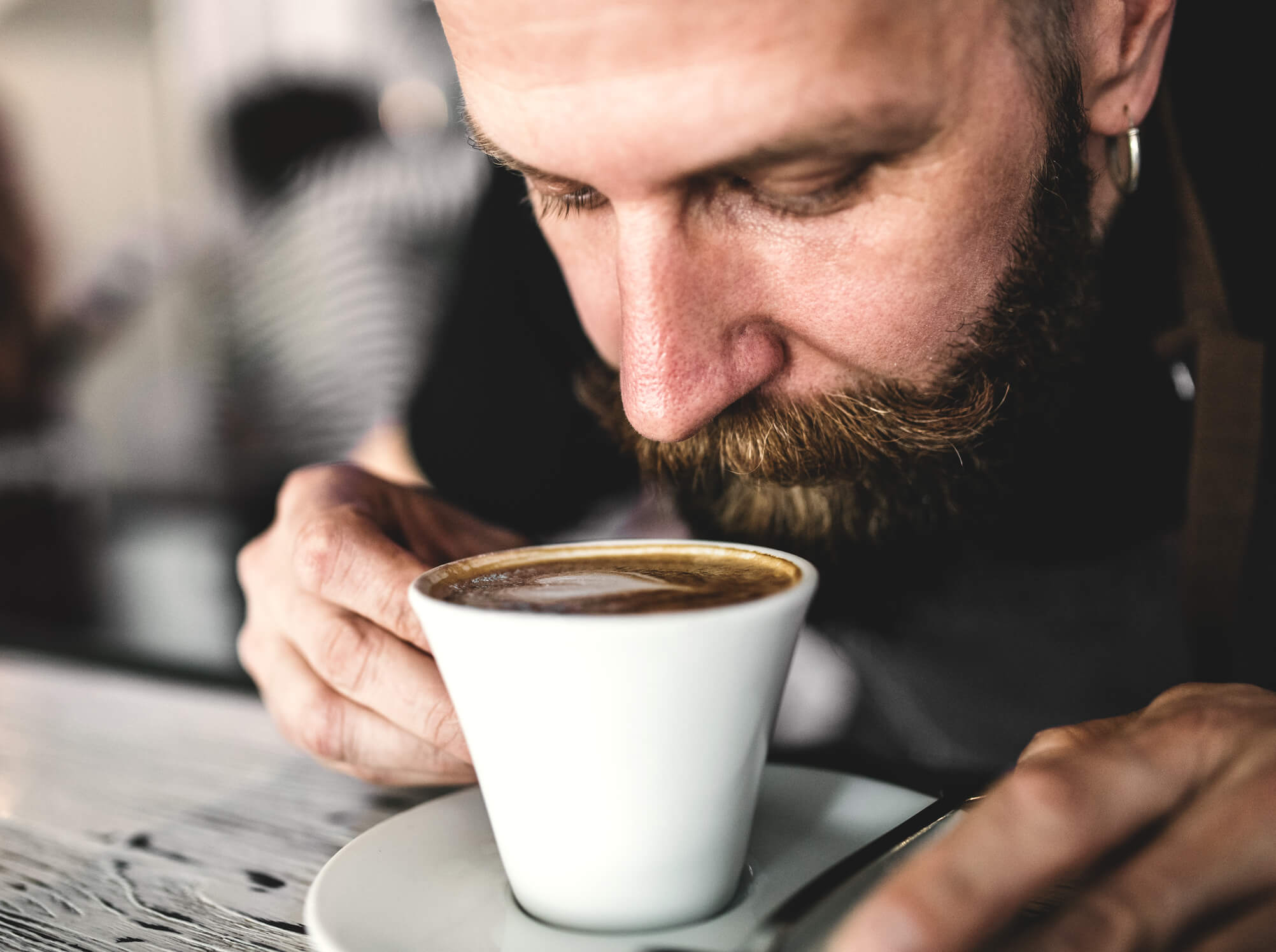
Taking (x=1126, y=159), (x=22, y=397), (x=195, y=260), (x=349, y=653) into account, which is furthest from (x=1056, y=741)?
(x=22, y=397)

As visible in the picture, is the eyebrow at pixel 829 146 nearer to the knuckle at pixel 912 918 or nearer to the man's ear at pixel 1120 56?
the man's ear at pixel 1120 56

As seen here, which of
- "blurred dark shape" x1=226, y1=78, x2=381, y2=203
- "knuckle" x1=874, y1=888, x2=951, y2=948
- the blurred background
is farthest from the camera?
"blurred dark shape" x1=226, y1=78, x2=381, y2=203

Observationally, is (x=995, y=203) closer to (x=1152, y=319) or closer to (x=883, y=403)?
(x=883, y=403)

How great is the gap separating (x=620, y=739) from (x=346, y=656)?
12.2 inches

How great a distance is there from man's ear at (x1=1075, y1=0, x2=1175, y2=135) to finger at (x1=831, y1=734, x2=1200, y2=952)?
2.03ft

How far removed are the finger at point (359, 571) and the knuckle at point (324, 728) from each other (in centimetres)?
7

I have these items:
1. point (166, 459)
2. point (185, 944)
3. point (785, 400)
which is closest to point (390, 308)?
point (166, 459)

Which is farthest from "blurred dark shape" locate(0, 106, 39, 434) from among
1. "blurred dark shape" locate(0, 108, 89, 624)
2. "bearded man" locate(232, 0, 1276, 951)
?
"bearded man" locate(232, 0, 1276, 951)

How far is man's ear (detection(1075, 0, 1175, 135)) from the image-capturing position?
2.66ft

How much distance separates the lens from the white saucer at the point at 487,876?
507 millimetres

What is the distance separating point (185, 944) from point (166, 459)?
12.5 ft

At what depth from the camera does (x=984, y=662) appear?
1383 millimetres

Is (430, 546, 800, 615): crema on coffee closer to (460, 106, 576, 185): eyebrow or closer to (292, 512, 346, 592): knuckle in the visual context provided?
(292, 512, 346, 592): knuckle

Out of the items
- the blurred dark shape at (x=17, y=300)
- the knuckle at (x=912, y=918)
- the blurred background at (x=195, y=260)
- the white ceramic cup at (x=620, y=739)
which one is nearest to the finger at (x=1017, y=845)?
the knuckle at (x=912, y=918)
